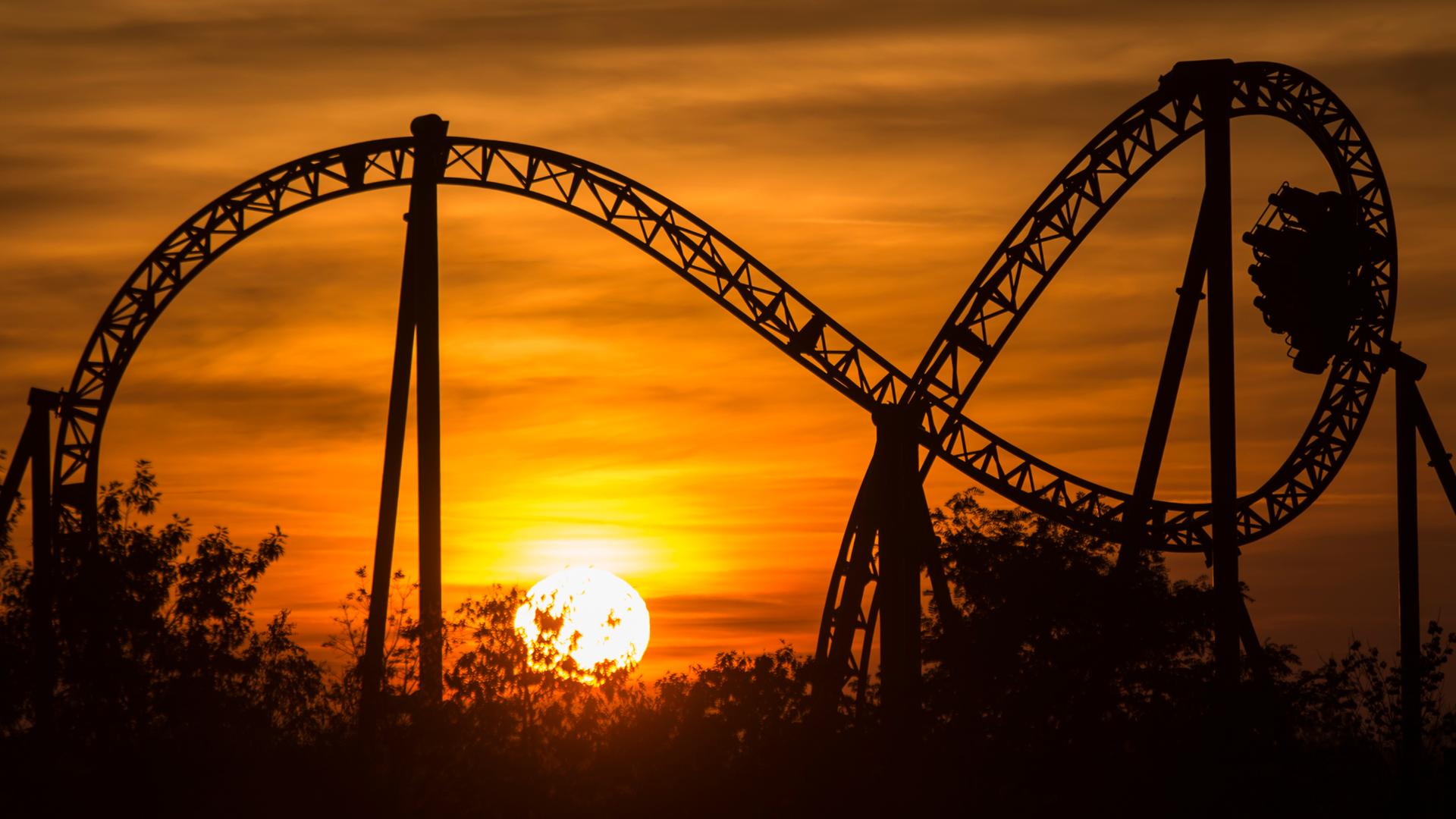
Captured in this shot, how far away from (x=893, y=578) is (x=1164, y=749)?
4971 mm

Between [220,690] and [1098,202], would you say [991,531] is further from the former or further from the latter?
[220,690]

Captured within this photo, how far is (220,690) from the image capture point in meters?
29.0

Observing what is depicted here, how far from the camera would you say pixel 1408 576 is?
3538 cm

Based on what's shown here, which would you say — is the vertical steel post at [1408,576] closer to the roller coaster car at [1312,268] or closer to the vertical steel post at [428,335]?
the roller coaster car at [1312,268]

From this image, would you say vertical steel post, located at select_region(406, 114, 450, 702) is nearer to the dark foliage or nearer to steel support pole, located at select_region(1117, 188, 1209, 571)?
the dark foliage

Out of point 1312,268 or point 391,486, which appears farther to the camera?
point 1312,268

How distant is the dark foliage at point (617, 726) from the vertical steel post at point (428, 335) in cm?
103

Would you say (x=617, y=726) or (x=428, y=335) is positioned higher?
(x=428, y=335)

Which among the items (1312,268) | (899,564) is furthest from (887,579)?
(1312,268)

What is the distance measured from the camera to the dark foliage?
27.8 m

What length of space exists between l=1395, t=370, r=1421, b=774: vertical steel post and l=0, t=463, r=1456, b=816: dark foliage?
155cm

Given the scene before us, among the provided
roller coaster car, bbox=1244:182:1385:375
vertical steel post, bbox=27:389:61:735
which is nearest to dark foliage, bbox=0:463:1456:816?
vertical steel post, bbox=27:389:61:735

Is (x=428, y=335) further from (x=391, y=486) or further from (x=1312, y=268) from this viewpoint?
(x=1312, y=268)

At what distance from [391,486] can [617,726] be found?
221 inches
